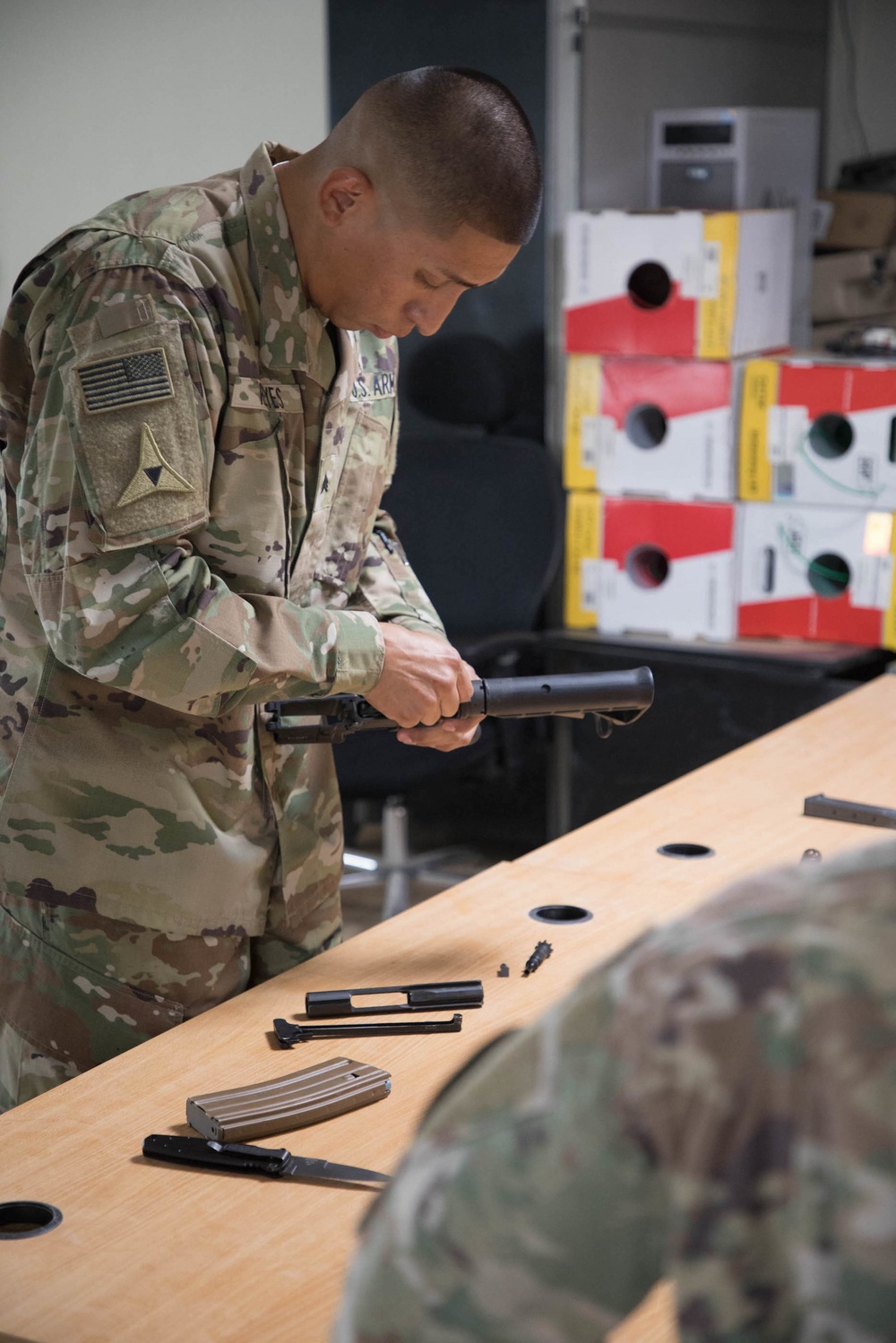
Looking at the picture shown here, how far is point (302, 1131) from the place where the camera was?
1178mm

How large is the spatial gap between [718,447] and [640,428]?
27 cm

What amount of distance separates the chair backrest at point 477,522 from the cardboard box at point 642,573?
10 cm

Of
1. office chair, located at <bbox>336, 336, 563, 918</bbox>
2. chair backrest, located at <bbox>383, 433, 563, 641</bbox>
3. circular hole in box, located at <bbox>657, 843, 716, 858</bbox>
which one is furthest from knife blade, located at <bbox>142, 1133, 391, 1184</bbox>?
chair backrest, located at <bbox>383, 433, 563, 641</bbox>

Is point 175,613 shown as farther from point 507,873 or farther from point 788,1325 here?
point 788,1325

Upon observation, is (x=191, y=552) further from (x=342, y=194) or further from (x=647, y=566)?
(x=647, y=566)

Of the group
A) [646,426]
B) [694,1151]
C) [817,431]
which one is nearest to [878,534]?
[817,431]

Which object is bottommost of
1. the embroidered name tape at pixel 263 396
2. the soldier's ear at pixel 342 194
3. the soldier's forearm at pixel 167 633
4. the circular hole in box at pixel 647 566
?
the circular hole in box at pixel 647 566

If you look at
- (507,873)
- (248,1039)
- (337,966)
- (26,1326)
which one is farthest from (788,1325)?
(507,873)

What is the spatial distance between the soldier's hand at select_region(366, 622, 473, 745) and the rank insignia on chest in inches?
10.7

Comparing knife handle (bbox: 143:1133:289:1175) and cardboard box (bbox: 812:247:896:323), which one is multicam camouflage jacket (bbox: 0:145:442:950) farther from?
cardboard box (bbox: 812:247:896:323)

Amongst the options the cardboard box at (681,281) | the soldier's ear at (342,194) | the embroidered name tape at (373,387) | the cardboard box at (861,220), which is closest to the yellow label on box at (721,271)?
the cardboard box at (681,281)

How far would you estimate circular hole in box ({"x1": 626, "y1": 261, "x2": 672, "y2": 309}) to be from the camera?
3260mm

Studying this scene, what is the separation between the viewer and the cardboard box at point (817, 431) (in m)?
2.93

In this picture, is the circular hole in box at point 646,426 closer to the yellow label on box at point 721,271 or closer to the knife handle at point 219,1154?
the yellow label on box at point 721,271
